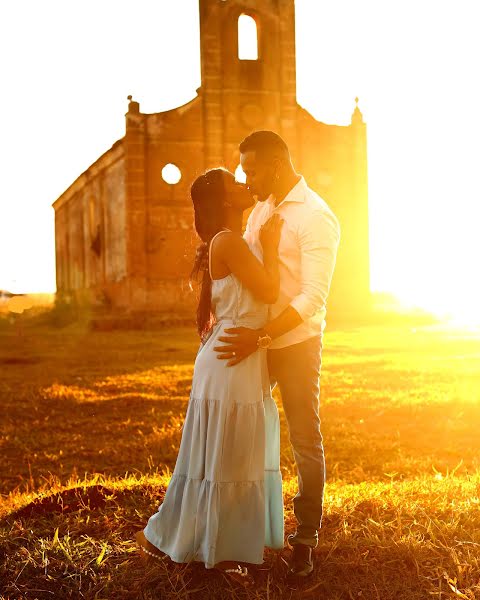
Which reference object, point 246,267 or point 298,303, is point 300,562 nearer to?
point 298,303

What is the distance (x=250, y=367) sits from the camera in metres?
3.75

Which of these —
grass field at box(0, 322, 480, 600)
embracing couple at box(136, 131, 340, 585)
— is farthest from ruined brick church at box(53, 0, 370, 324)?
embracing couple at box(136, 131, 340, 585)

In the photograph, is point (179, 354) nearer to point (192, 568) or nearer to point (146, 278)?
point (146, 278)

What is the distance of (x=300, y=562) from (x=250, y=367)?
43.5 inches

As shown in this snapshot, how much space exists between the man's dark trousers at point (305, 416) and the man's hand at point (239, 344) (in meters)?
0.26

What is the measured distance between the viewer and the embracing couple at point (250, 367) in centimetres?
368

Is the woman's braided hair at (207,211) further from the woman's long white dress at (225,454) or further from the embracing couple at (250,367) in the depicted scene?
the woman's long white dress at (225,454)

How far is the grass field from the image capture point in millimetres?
3920

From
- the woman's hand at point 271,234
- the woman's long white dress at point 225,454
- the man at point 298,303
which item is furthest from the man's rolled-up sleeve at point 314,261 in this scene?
the woman's long white dress at point 225,454

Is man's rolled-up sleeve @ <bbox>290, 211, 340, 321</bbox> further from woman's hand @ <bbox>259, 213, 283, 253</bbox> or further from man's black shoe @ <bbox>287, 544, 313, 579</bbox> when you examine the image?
man's black shoe @ <bbox>287, 544, 313, 579</bbox>

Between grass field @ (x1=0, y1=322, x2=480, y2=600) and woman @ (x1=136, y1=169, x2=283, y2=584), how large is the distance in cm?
27

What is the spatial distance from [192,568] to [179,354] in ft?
42.6

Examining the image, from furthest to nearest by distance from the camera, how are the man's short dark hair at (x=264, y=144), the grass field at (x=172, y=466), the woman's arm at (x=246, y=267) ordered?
the grass field at (x=172, y=466), the man's short dark hair at (x=264, y=144), the woman's arm at (x=246, y=267)

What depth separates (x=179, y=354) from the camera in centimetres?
1691
